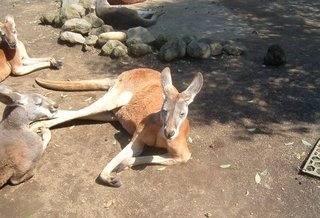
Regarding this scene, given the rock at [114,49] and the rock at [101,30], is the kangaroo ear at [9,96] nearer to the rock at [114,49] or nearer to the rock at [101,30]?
the rock at [114,49]

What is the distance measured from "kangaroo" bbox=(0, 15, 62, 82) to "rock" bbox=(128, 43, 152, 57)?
1255 mm

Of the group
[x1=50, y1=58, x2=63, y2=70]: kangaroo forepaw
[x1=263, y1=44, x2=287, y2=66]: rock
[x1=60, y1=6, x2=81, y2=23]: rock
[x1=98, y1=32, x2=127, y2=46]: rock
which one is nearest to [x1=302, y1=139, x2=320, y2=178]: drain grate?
[x1=263, y1=44, x2=287, y2=66]: rock

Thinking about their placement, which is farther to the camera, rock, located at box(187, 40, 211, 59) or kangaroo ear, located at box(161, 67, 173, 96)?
rock, located at box(187, 40, 211, 59)

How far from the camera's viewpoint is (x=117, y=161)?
4578 millimetres

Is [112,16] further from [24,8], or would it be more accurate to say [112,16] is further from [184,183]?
[184,183]

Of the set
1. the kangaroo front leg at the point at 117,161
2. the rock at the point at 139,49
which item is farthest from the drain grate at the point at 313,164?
the rock at the point at 139,49

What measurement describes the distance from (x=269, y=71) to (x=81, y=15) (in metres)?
4.20

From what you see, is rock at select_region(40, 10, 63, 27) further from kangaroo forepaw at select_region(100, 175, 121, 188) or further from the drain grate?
the drain grate

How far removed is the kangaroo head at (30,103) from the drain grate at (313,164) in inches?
116

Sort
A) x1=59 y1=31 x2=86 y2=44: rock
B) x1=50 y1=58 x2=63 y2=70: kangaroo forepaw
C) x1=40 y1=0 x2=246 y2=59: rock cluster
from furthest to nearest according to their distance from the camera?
x1=59 y1=31 x2=86 y2=44: rock, x1=40 y1=0 x2=246 y2=59: rock cluster, x1=50 y1=58 x2=63 y2=70: kangaroo forepaw

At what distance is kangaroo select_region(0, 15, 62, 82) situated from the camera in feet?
22.2

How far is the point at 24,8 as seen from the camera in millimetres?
9859

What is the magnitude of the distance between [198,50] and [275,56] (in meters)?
1.27

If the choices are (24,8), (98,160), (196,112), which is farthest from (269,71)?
(24,8)
